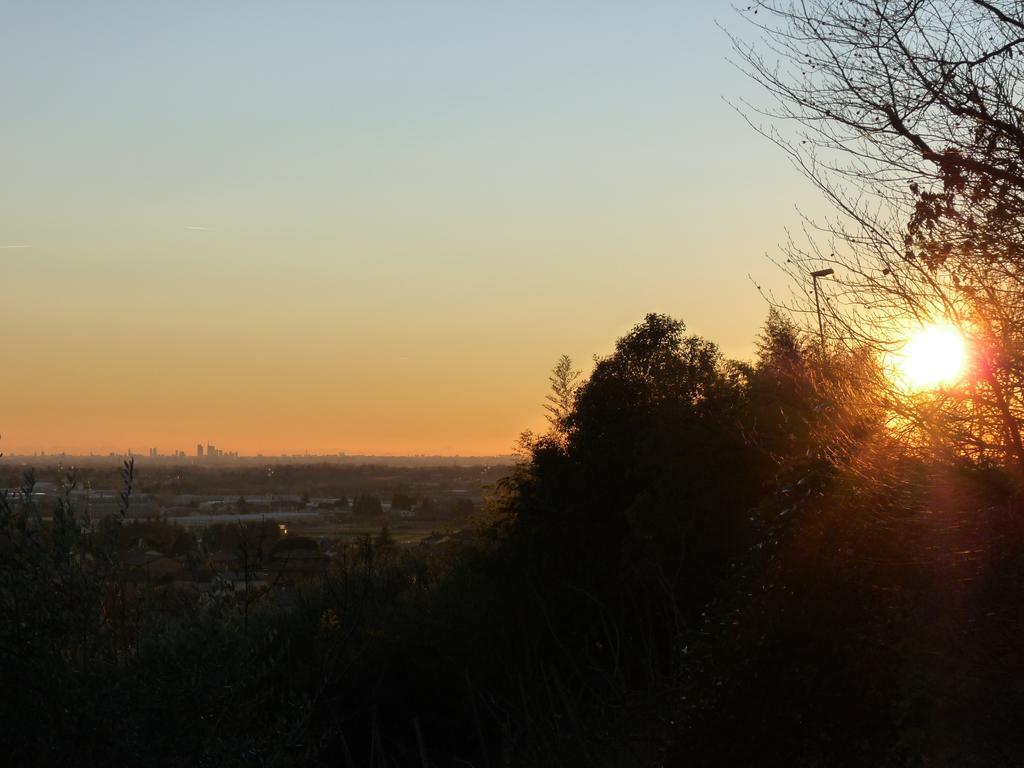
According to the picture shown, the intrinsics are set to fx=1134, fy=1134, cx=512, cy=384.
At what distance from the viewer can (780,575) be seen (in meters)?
10.1

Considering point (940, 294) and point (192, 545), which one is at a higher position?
point (940, 294)

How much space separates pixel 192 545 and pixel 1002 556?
6480mm

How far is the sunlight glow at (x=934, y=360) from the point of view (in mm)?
9250

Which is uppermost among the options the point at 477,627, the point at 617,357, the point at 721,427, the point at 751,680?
the point at 617,357

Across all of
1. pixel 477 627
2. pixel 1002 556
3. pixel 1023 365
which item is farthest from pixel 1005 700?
pixel 477 627

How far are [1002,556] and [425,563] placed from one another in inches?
1065

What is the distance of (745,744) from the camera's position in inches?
352

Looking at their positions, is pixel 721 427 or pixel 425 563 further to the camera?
pixel 425 563

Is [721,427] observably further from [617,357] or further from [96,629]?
[96,629]

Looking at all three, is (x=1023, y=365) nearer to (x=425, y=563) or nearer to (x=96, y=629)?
(x=96, y=629)

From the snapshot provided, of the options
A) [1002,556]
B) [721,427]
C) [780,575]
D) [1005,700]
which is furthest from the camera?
[721,427]

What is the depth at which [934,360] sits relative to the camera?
9.50 meters

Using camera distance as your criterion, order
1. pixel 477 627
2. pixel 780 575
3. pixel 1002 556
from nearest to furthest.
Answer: pixel 1002 556 → pixel 780 575 → pixel 477 627

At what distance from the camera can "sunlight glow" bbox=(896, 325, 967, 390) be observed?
9.25 metres
